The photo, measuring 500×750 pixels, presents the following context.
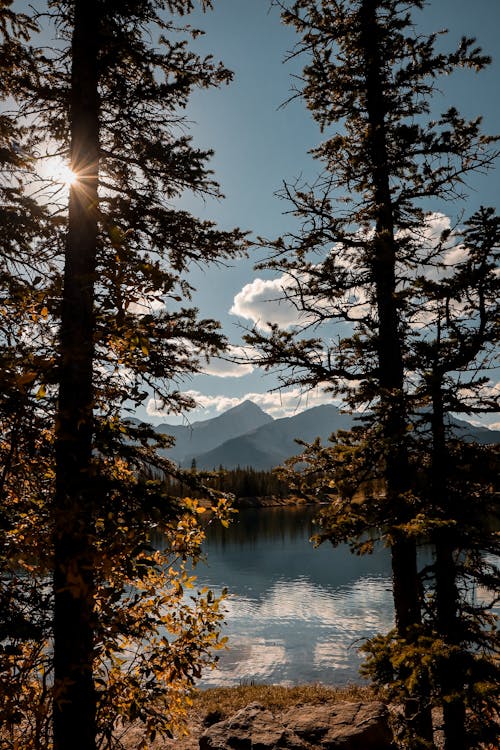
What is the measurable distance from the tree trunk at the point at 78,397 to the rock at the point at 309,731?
16.7ft

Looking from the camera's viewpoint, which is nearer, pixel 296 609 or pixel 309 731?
pixel 309 731

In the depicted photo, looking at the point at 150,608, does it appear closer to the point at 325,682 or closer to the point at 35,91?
the point at 35,91

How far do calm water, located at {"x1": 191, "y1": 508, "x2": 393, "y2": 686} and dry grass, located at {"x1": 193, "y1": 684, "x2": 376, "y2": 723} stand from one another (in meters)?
1.58

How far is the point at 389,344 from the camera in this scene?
8430 mm

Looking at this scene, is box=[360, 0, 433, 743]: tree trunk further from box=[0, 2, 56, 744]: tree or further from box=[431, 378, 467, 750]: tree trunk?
box=[0, 2, 56, 744]: tree

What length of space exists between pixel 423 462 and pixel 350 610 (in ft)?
82.0

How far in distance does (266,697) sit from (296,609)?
16486 mm

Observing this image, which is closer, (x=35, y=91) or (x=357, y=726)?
(x=35, y=91)

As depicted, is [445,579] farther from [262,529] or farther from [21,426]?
[262,529]

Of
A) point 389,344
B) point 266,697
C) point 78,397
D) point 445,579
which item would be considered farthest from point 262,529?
point 78,397

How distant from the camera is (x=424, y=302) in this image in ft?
25.5

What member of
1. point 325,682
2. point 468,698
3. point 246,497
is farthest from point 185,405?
point 246,497

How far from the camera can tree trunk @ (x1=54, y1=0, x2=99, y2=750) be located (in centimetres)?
423

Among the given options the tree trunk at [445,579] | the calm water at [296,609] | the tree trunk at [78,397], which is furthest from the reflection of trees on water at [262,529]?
the tree trunk at [78,397]
